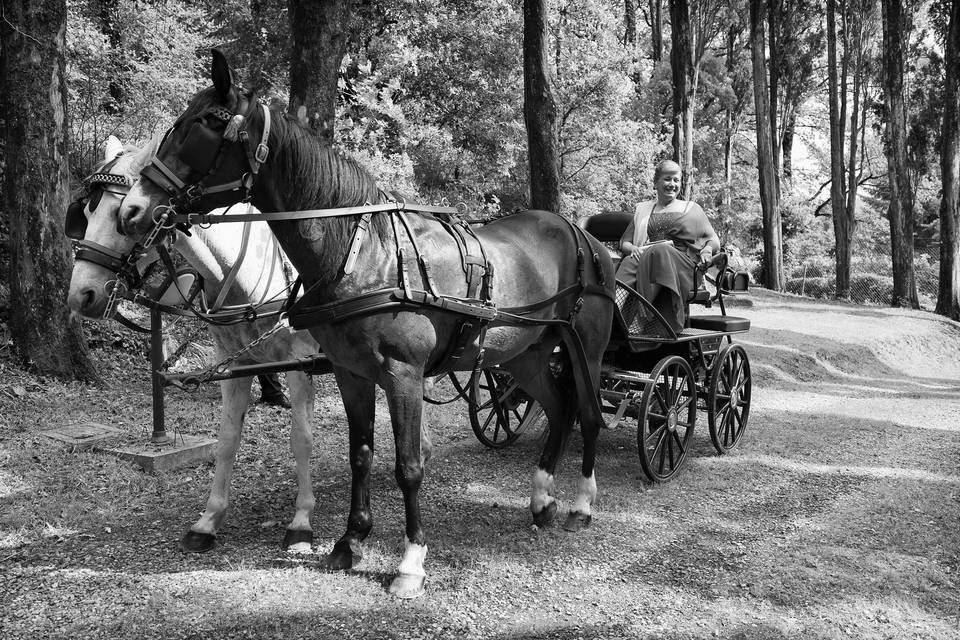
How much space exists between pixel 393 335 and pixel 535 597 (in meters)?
1.59

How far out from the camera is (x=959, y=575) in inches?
170

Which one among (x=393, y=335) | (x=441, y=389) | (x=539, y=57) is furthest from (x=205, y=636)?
(x=539, y=57)

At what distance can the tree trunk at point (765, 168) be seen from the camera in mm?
24250

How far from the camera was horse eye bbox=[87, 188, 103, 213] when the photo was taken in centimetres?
341

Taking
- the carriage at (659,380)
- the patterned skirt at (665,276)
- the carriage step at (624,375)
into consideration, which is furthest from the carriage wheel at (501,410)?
the patterned skirt at (665,276)

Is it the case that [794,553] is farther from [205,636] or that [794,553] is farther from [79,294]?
[79,294]

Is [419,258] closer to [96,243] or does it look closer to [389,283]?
[389,283]

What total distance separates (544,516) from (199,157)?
3.13 meters

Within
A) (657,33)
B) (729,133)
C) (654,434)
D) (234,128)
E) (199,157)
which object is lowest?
(654,434)

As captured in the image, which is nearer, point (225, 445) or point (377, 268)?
point (377, 268)

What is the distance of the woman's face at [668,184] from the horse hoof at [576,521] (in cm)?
290

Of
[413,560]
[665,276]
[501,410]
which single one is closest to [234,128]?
[413,560]

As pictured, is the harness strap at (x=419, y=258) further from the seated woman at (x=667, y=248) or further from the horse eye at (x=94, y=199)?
the seated woman at (x=667, y=248)

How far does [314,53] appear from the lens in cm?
777
